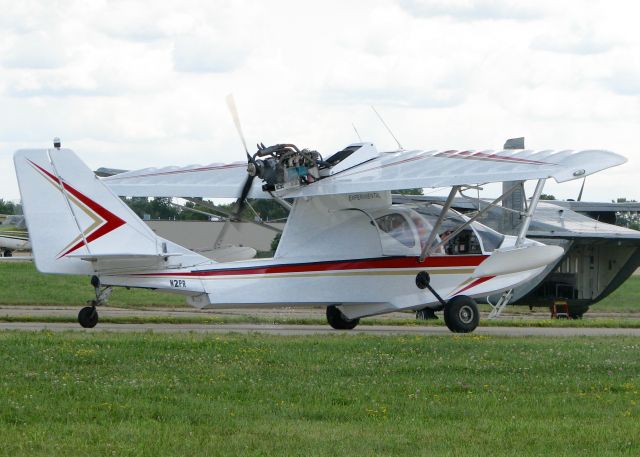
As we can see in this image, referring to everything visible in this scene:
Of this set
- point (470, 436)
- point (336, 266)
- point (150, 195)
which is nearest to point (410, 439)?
point (470, 436)

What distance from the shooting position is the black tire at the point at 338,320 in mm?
20781

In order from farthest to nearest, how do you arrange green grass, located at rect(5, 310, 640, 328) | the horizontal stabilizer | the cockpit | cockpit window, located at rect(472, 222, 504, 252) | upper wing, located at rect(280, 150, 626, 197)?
1. green grass, located at rect(5, 310, 640, 328)
2. cockpit window, located at rect(472, 222, 504, 252)
3. the cockpit
4. upper wing, located at rect(280, 150, 626, 197)
5. the horizontal stabilizer

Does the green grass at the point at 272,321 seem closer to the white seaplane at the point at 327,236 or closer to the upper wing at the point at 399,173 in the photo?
the white seaplane at the point at 327,236

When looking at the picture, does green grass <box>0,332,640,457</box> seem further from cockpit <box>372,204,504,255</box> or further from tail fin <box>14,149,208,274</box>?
cockpit <box>372,204,504,255</box>

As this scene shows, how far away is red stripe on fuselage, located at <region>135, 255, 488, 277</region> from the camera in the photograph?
61.1 feet

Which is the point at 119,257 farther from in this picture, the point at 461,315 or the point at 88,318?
the point at 461,315

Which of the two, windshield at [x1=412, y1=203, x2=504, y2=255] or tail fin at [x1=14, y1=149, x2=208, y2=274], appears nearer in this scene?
tail fin at [x1=14, y1=149, x2=208, y2=274]

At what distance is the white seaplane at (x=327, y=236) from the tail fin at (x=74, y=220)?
0.02 m

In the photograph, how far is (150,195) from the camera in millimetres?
20750

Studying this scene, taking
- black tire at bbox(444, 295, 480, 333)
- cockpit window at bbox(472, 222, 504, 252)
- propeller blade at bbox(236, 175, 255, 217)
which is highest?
propeller blade at bbox(236, 175, 255, 217)

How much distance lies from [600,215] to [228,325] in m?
16.2

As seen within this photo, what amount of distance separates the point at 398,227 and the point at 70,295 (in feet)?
50.0

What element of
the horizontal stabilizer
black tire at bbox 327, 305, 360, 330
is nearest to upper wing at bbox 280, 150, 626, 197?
black tire at bbox 327, 305, 360, 330

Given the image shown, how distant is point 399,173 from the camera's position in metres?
19.2
